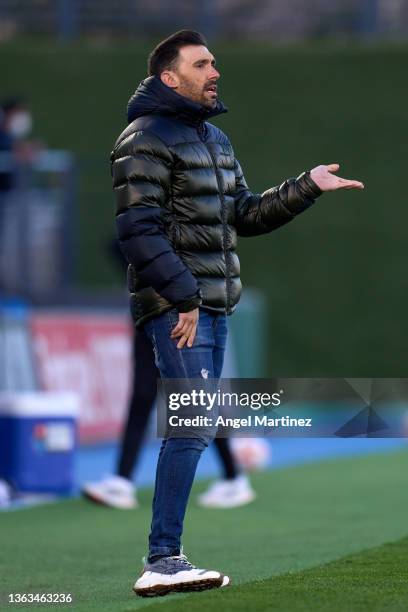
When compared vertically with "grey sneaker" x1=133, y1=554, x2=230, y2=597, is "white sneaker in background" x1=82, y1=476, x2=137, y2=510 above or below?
above

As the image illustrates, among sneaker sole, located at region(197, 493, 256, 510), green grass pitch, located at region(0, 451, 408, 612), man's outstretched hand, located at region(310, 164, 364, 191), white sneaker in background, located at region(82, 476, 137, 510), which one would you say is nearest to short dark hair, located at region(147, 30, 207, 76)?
man's outstretched hand, located at region(310, 164, 364, 191)

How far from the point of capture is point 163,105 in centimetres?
584

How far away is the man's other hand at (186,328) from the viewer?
5.65 m

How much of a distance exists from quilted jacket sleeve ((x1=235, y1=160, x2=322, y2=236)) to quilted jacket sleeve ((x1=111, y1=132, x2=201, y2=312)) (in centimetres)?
52

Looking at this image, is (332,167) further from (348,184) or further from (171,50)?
(171,50)

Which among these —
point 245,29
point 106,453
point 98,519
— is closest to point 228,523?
point 98,519

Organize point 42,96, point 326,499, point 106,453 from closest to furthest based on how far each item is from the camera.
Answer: point 326,499, point 106,453, point 42,96

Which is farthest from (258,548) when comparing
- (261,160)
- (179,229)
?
(261,160)

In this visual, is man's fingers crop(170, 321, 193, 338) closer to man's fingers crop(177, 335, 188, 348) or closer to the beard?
man's fingers crop(177, 335, 188, 348)

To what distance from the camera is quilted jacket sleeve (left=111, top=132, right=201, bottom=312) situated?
5.58 metres

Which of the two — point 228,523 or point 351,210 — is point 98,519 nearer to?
point 228,523

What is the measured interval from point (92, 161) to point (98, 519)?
40.1ft

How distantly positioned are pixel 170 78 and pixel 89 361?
8147mm

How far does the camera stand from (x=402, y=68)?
20031 millimetres
